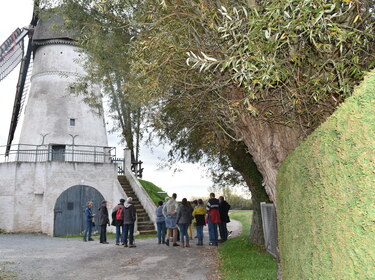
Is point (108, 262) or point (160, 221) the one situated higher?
point (160, 221)

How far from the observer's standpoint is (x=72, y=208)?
67.8ft

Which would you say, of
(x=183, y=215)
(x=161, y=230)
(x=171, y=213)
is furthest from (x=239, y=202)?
(x=183, y=215)

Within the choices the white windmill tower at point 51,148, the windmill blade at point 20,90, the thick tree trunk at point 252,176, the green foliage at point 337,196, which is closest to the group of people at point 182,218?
the thick tree trunk at point 252,176

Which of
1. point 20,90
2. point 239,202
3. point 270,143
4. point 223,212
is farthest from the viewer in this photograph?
point 239,202

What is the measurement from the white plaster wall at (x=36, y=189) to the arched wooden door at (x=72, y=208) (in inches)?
11.4

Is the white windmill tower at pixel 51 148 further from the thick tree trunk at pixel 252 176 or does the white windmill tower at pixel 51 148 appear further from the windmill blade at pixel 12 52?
the thick tree trunk at pixel 252 176

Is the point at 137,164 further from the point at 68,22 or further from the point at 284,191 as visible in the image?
the point at 284,191

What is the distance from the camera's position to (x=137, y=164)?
2678 centimetres

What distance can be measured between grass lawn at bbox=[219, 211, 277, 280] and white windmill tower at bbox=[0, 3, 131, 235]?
9.61m

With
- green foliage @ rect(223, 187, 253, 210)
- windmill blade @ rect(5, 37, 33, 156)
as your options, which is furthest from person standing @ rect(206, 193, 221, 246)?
green foliage @ rect(223, 187, 253, 210)

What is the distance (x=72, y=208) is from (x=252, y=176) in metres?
13.4

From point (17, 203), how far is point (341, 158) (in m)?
21.4

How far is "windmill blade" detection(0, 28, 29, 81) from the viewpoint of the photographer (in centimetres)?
3067

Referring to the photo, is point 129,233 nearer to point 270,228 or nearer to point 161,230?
point 161,230
